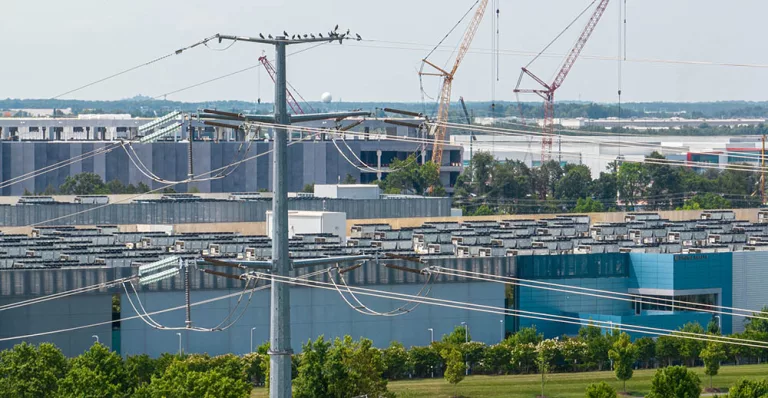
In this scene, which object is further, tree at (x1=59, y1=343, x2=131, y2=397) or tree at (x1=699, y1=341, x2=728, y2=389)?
tree at (x1=699, y1=341, x2=728, y2=389)

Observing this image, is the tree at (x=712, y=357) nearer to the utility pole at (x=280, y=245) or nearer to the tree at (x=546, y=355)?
the tree at (x=546, y=355)

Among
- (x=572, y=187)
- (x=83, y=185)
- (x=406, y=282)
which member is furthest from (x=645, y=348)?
(x=572, y=187)

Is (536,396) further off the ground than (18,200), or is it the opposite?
(18,200)

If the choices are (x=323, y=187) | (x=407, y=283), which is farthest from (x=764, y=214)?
(x=407, y=283)

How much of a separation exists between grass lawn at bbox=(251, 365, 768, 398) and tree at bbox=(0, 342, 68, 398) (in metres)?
6.69

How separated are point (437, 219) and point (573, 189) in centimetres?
4217

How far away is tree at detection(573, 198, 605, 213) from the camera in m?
95.8

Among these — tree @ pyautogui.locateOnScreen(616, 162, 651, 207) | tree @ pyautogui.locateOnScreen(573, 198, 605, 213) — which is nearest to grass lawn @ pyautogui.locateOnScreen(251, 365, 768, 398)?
tree @ pyautogui.locateOnScreen(573, 198, 605, 213)

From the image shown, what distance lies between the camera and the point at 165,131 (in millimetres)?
20359

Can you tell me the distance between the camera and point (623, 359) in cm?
3981

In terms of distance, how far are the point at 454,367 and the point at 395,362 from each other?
7.01ft

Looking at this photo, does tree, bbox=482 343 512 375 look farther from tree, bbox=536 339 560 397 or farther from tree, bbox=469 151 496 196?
tree, bbox=469 151 496 196

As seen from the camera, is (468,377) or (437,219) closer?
(468,377)

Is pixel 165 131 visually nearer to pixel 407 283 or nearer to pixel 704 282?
pixel 407 283
